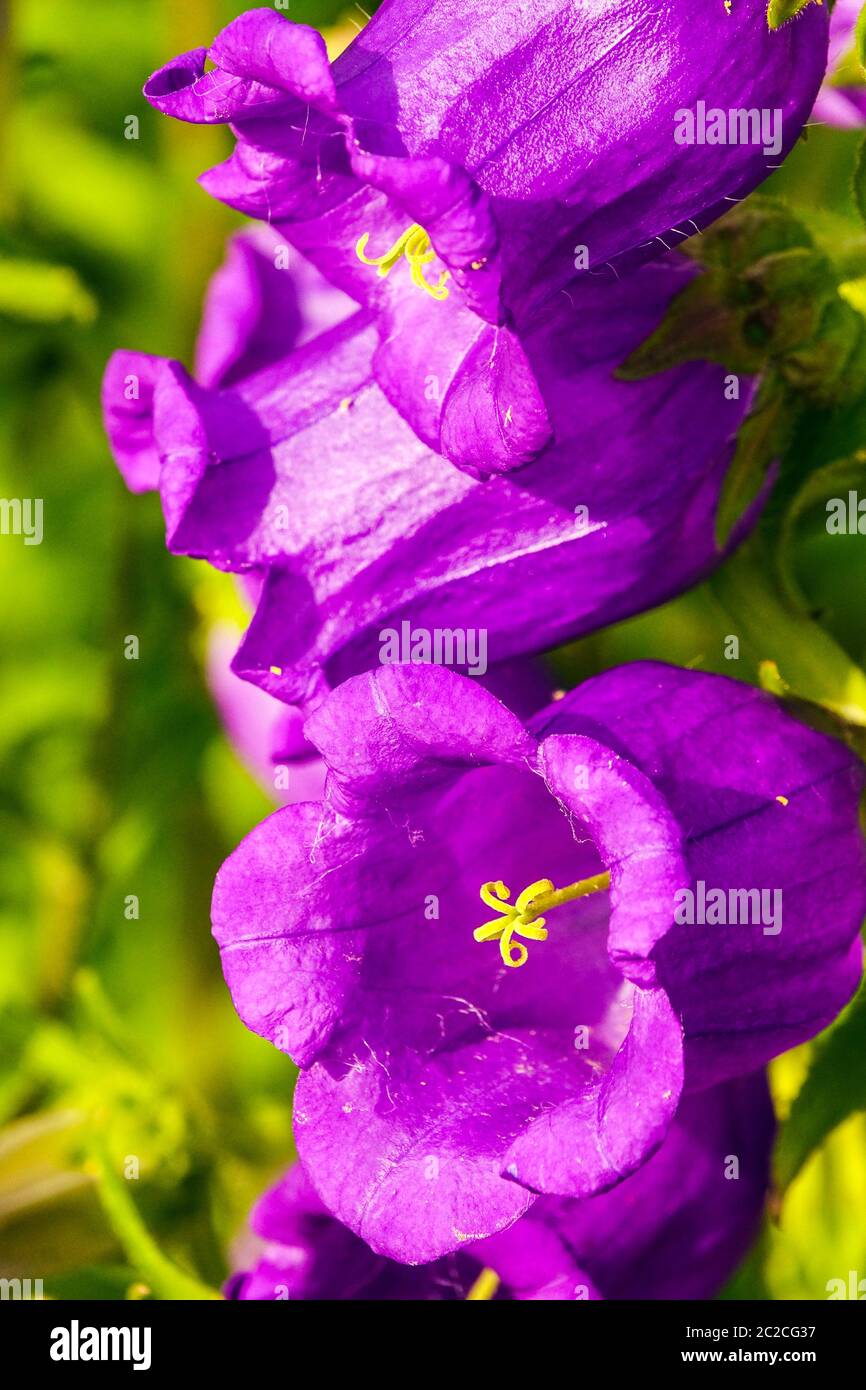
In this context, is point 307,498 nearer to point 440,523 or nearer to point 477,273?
point 440,523

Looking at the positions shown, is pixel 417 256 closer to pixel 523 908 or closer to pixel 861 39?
pixel 861 39

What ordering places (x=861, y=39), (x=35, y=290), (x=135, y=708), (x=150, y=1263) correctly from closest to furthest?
(x=861, y=39), (x=150, y=1263), (x=35, y=290), (x=135, y=708)

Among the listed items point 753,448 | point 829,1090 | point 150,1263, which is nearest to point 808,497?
point 753,448

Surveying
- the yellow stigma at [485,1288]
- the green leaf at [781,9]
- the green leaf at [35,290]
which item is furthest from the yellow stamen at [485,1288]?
the green leaf at [35,290]

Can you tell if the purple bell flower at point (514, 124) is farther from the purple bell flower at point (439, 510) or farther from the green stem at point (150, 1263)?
the green stem at point (150, 1263)

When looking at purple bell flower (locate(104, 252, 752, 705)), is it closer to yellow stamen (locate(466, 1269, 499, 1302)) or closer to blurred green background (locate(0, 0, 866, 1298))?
blurred green background (locate(0, 0, 866, 1298))

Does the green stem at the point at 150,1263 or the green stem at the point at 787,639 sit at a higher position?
the green stem at the point at 787,639

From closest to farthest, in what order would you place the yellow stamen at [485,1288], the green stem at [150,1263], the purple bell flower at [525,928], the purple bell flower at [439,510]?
1. the purple bell flower at [525,928]
2. the purple bell flower at [439,510]
3. the yellow stamen at [485,1288]
4. the green stem at [150,1263]

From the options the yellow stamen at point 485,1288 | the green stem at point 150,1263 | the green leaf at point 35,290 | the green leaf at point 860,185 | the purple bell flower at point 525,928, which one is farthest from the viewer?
the green leaf at point 35,290
